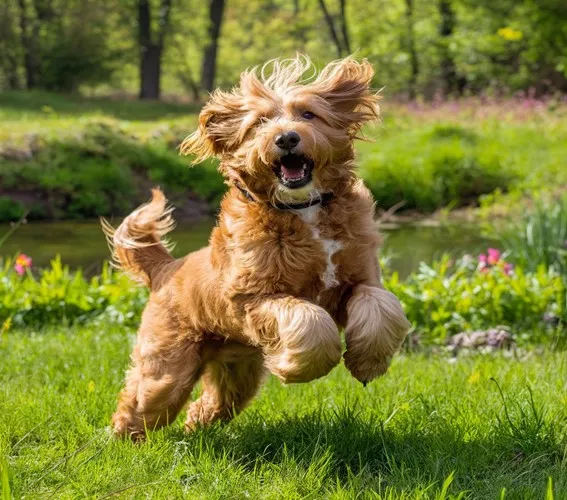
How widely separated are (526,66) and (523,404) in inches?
1172

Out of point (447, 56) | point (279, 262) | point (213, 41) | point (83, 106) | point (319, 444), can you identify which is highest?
point (279, 262)

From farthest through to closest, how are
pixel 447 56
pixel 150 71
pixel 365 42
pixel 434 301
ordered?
pixel 365 42 < pixel 447 56 < pixel 150 71 < pixel 434 301

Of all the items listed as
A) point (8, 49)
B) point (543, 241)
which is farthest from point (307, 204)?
point (8, 49)

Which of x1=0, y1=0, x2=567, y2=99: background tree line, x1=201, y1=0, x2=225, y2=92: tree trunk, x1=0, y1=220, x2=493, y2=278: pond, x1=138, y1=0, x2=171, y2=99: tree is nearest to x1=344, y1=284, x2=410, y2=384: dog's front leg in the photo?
x1=0, y1=220, x2=493, y2=278: pond

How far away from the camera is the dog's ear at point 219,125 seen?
3936 millimetres

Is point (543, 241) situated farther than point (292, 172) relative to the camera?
Yes

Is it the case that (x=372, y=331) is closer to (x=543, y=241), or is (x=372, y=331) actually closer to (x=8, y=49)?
(x=543, y=241)

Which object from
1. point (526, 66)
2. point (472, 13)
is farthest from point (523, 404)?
point (472, 13)

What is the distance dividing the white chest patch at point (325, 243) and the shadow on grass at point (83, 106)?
21069 millimetres

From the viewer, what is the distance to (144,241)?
15.0 ft

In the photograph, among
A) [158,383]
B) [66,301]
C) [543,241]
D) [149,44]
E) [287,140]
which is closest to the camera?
[287,140]

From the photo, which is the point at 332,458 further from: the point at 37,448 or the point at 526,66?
the point at 526,66

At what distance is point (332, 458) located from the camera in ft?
12.0

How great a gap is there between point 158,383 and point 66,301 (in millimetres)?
3731
